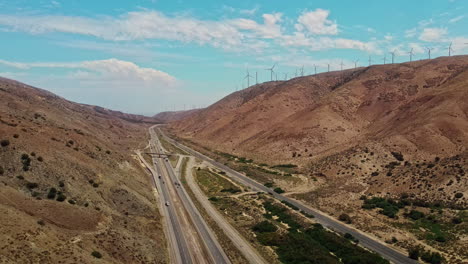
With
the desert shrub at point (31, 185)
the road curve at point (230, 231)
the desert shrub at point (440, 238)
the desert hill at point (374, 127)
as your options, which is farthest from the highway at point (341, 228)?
the desert shrub at point (31, 185)

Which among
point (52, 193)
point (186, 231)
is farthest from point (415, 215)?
point (52, 193)

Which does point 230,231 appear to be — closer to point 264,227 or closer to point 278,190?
point 264,227

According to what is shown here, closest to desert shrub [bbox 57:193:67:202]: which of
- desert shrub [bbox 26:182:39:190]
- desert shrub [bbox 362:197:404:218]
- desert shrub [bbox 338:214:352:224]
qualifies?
desert shrub [bbox 26:182:39:190]

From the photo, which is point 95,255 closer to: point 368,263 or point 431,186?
point 368,263

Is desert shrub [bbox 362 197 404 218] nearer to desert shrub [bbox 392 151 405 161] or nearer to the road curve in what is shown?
desert shrub [bbox 392 151 405 161]

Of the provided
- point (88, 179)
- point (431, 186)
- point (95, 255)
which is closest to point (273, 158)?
point (431, 186)

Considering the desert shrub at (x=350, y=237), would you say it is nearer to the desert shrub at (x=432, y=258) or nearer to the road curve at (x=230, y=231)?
the desert shrub at (x=432, y=258)

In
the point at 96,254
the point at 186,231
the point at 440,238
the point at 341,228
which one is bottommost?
the point at 186,231
